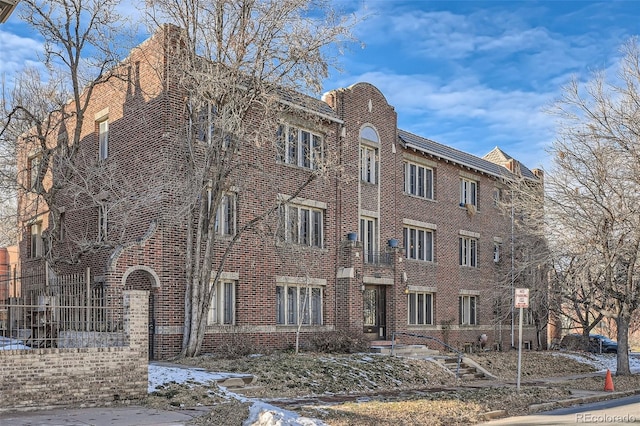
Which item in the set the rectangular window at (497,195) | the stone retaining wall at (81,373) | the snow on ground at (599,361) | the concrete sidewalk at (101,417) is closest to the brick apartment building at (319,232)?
the rectangular window at (497,195)

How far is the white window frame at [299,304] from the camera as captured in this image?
23656 mm

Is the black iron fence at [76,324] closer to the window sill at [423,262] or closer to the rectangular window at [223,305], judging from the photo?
the rectangular window at [223,305]

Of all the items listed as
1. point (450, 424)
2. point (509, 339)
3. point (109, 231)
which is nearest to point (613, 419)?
point (450, 424)

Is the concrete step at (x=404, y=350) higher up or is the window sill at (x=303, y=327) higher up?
the window sill at (x=303, y=327)

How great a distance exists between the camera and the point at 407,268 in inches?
1140

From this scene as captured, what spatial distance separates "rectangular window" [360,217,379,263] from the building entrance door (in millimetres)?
1190

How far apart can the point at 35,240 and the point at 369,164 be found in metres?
14.0

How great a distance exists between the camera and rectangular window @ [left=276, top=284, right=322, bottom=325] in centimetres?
2366

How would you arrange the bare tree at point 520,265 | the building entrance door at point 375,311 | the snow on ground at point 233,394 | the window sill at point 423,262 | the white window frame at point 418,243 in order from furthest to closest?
the white window frame at point 418,243 < the window sill at point 423,262 < the bare tree at point 520,265 < the building entrance door at point 375,311 < the snow on ground at point 233,394

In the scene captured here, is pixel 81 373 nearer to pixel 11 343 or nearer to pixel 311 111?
pixel 11 343

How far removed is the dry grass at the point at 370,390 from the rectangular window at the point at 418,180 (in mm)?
7987

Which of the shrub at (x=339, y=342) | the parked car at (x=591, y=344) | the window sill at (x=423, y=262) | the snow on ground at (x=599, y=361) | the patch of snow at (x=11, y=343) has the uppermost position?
the window sill at (x=423, y=262)

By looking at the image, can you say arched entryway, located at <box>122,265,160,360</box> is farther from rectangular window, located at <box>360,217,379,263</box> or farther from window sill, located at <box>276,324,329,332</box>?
rectangular window, located at <box>360,217,379,263</box>

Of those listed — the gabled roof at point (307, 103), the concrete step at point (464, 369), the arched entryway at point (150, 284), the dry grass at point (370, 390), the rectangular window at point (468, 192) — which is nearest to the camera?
the dry grass at point (370, 390)
